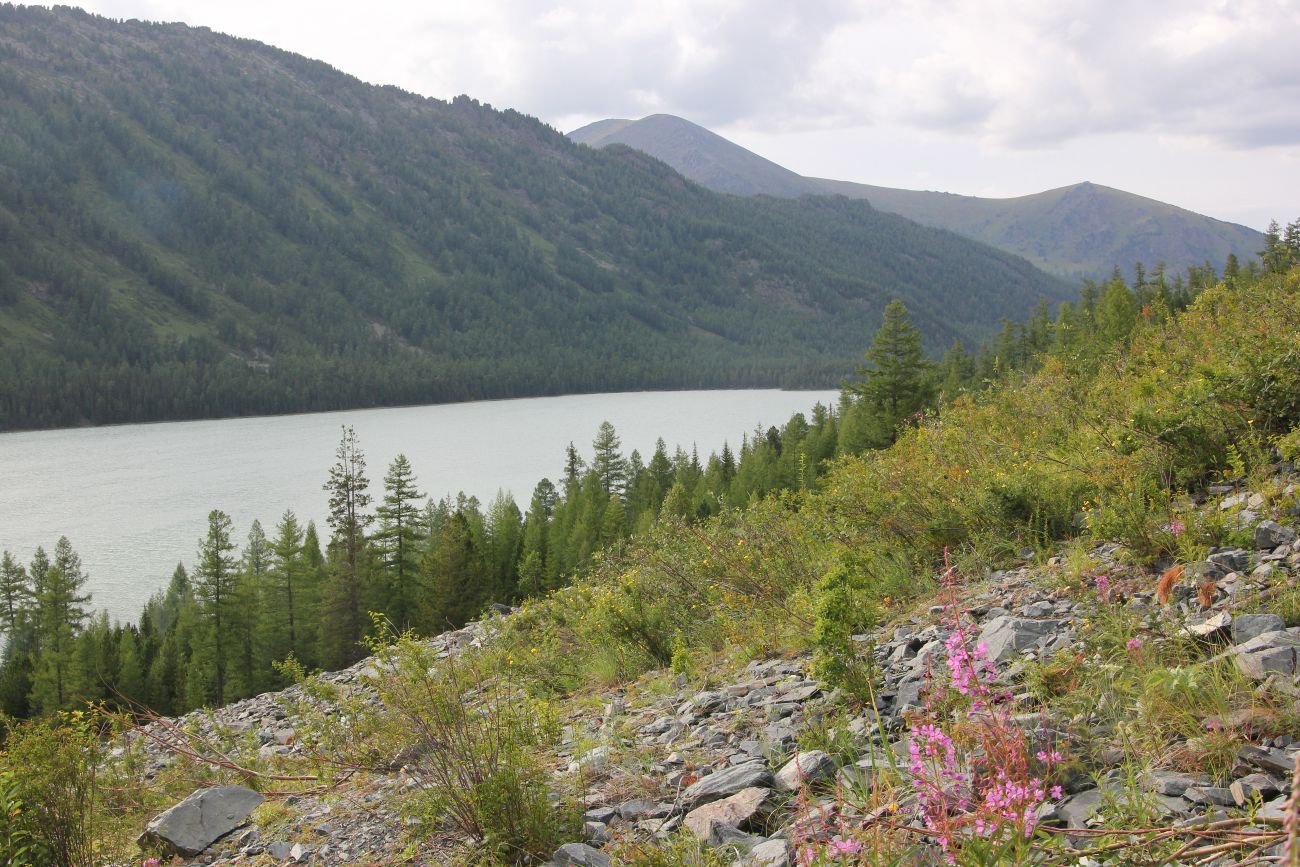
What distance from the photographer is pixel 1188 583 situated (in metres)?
4.95

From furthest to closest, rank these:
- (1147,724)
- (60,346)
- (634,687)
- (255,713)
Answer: (60,346)
(255,713)
(634,687)
(1147,724)

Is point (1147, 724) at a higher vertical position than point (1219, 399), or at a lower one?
lower

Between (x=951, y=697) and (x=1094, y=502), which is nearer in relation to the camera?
(x=951, y=697)

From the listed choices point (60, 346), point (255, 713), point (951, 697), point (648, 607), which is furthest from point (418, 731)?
point (60, 346)

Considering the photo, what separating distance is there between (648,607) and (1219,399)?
5.99 metres

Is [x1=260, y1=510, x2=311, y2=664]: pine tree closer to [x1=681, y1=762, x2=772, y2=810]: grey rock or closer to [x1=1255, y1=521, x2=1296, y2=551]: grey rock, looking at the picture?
[x1=681, y1=762, x2=772, y2=810]: grey rock

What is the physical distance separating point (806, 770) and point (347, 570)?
4480 centimetres

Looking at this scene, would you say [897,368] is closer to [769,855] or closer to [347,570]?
[347,570]

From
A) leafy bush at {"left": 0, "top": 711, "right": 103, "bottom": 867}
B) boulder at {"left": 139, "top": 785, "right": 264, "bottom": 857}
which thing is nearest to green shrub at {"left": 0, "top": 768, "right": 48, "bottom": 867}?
leafy bush at {"left": 0, "top": 711, "right": 103, "bottom": 867}

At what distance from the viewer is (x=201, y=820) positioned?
22.2 ft

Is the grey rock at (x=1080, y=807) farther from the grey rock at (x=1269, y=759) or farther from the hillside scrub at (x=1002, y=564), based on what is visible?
the grey rock at (x=1269, y=759)

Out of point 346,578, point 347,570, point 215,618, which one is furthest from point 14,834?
point 215,618

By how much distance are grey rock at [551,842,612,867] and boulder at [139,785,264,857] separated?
13.1 ft

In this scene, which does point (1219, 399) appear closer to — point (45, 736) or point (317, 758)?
point (317, 758)
